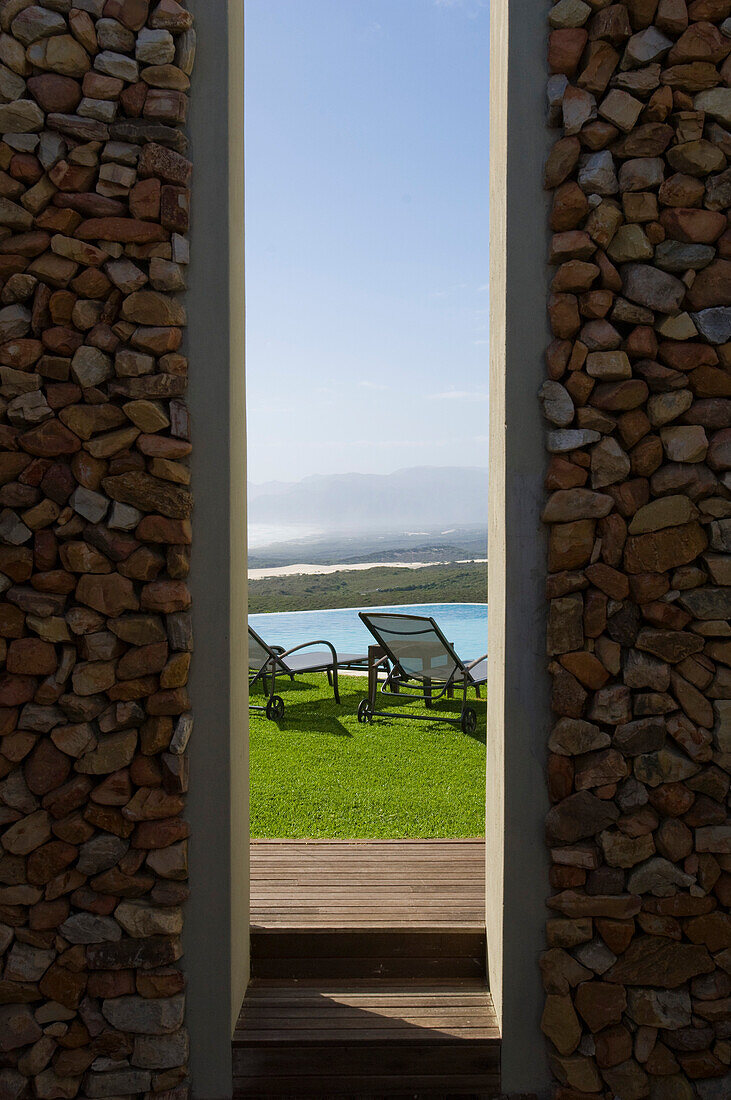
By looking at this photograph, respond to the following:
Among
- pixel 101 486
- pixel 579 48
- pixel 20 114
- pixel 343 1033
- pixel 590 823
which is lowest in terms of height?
pixel 343 1033

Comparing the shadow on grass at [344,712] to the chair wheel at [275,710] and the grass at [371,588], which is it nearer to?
the chair wheel at [275,710]

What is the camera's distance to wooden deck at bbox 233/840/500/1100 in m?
2.09

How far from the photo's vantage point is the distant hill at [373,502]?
35.6 meters

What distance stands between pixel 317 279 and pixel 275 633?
61.5 feet

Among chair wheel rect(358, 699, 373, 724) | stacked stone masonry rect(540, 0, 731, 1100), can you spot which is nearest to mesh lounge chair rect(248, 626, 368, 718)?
chair wheel rect(358, 699, 373, 724)

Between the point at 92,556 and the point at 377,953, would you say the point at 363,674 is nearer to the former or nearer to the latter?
the point at 377,953

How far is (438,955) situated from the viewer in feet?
7.97

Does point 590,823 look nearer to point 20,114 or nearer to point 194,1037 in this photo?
point 194,1037

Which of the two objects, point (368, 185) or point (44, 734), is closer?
point (44, 734)

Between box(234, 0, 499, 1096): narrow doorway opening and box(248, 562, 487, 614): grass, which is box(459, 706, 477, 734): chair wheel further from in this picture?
box(248, 562, 487, 614): grass

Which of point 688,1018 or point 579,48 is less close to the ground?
point 579,48

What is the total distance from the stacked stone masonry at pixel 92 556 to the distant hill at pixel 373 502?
32.1 meters

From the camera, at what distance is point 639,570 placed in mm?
2039

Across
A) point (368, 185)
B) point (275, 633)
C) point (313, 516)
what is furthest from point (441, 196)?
point (275, 633)
